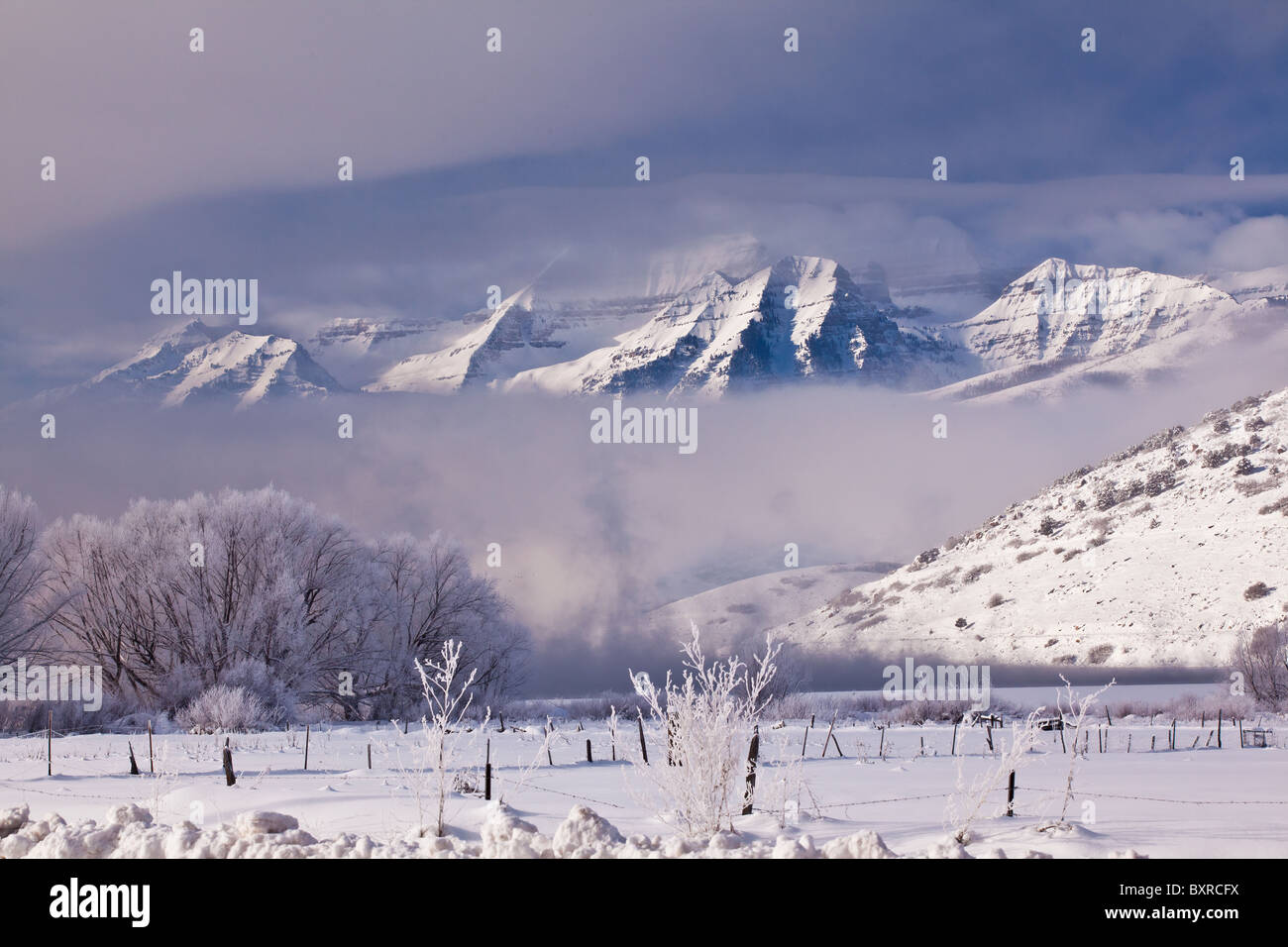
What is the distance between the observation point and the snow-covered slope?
2421 inches

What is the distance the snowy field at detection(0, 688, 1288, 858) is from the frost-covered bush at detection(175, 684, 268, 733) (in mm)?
2707

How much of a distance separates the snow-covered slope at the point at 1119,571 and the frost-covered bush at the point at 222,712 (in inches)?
1895

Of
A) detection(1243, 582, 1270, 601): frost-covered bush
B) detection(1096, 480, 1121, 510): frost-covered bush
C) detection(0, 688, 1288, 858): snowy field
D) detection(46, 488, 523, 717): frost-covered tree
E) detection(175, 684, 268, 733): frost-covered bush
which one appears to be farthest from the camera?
detection(1096, 480, 1121, 510): frost-covered bush

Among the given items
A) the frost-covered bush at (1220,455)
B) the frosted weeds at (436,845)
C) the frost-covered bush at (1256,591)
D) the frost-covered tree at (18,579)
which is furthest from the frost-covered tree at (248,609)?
the frost-covered bush at (1220,455)

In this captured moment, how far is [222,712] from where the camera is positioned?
29.7 metres

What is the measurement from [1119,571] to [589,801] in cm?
6554

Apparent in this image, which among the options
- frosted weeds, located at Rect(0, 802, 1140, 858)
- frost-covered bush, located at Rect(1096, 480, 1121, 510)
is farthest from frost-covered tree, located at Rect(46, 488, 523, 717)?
frost-covered bush, located at Rect(1096, 480, 1121, 510)

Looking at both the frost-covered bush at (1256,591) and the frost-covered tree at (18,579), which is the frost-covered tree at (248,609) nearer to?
the frost-covered tree at (18,579)

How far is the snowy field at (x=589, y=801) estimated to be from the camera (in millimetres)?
8203

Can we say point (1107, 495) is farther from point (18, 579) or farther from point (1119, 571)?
point (18, 579)

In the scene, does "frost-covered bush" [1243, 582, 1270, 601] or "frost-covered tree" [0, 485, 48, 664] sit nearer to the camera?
"frost-covered tree" [0, 485, 48, 664]

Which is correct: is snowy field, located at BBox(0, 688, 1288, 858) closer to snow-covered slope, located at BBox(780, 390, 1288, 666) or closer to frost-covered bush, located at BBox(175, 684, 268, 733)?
frost-covered bush, located at BBox(175, 684, 268, 733)

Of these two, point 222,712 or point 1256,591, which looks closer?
point 222,712

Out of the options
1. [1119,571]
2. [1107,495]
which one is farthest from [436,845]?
[1107,495]
